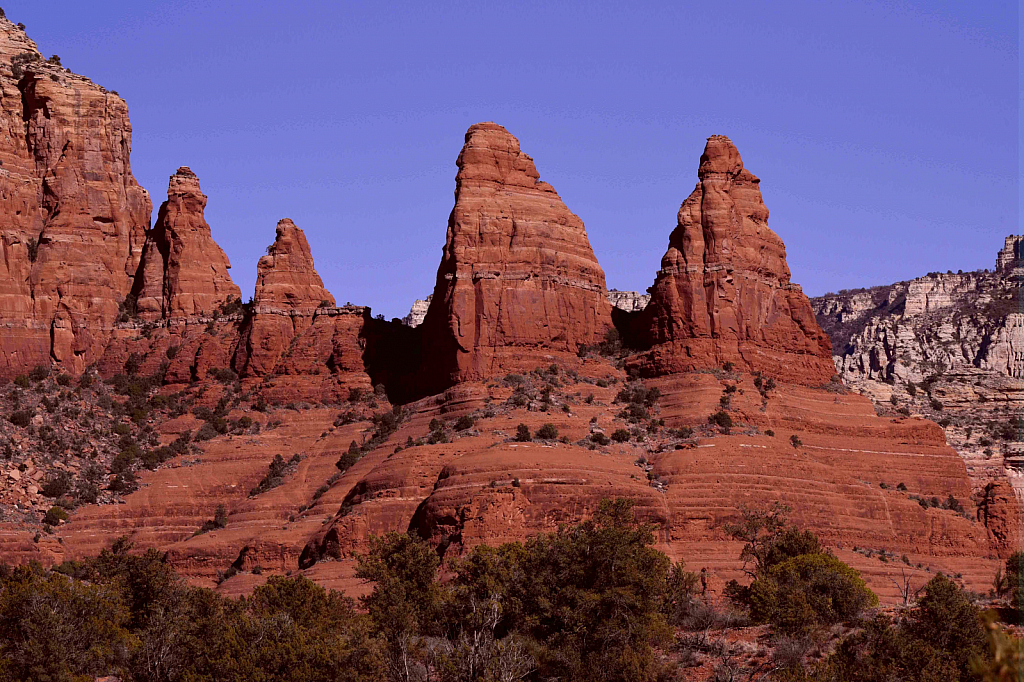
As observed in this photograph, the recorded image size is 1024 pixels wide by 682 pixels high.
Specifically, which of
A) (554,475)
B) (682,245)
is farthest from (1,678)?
(682,245)

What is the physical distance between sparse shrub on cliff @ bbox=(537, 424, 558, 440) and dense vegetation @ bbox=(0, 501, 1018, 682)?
51.7 feet

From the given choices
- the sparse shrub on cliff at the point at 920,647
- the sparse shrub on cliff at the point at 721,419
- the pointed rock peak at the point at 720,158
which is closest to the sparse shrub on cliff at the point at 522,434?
the sparse shrub on cliff at the point at 721,419

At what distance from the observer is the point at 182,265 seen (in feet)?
449

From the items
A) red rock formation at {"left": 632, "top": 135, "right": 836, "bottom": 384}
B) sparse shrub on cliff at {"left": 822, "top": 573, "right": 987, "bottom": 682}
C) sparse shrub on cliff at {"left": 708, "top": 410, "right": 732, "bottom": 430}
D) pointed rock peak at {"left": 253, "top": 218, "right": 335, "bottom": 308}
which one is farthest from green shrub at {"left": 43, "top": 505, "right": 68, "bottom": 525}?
sparse shrub on cliff at {"left": 822, "top": 573, "right": 987, "bottom": 682}

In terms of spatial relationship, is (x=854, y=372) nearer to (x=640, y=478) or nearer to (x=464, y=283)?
(x=464, y=283)

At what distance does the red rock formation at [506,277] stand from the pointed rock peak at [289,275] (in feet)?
49.5

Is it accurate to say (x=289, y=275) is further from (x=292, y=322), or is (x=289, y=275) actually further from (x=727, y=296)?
(x=727, y=296)

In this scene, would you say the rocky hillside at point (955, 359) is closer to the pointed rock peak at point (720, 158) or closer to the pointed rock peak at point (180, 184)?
the pointed rock peak at point (720, 158)

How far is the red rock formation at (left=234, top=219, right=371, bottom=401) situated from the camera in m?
123

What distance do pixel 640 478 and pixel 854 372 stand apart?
3278 inches

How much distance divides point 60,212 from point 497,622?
77.2m

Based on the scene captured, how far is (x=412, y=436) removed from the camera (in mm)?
103625

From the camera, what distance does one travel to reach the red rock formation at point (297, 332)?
12300cm

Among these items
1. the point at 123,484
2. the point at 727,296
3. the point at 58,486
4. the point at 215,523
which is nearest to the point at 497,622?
the point at 215,523
